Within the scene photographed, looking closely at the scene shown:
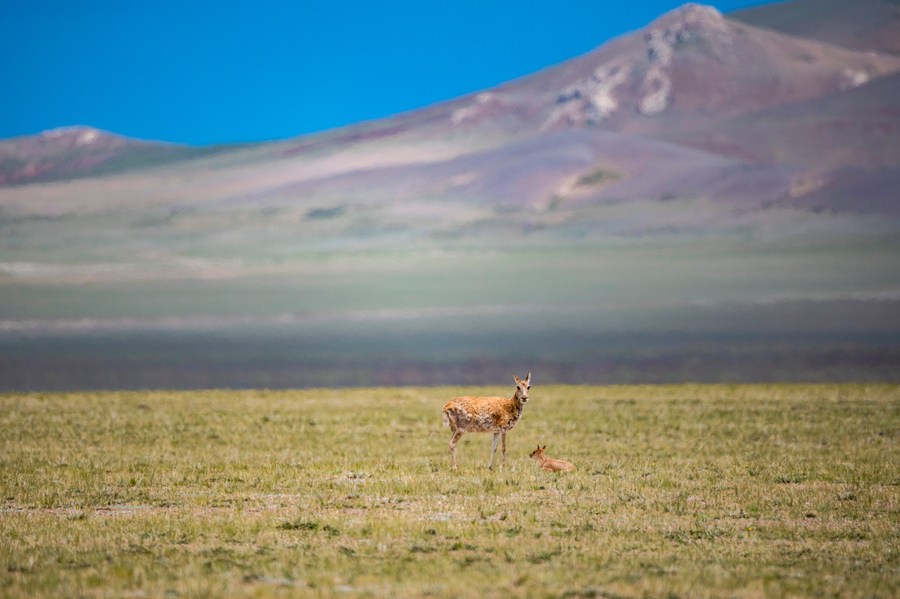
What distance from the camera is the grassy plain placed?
18.2 m

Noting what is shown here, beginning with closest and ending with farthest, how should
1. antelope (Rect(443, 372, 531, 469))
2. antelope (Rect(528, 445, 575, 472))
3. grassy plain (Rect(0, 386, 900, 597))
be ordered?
grassy plain (Rect(0, 386, 900, 597)) → antelope (Rect(443, 372, 531, 469)) → antelope (Rect(528, 445, 575, 472))

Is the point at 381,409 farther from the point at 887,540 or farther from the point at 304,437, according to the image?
the point at 887,540

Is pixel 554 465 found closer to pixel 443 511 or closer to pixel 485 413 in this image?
pixel 485 413

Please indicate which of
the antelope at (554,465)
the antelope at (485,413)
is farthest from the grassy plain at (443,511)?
the antelope at (485,413)

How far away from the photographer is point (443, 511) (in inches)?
992

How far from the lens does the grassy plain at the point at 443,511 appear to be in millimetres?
18219

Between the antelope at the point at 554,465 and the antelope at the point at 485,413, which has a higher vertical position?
the antelope at the point at 485,413

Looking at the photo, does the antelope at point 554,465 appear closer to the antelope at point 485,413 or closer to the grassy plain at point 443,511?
the grassy plain at point 443,511

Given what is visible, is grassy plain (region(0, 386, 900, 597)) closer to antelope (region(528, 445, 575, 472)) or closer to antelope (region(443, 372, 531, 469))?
antelope (region(528, 445, 575, 472))

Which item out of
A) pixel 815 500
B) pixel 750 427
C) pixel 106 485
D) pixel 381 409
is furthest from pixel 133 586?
pixel 381 409

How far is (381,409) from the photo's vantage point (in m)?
62.5

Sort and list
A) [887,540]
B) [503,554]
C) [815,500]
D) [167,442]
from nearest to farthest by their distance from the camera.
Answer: [503,554] < [887,540] < [815,500] < [167,442]

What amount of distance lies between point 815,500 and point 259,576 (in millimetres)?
14828

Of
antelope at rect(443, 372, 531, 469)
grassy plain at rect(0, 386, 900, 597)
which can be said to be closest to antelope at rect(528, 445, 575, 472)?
grassy plain at rect(0, 386, 900, 597)
